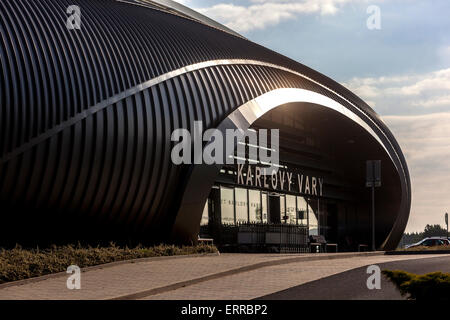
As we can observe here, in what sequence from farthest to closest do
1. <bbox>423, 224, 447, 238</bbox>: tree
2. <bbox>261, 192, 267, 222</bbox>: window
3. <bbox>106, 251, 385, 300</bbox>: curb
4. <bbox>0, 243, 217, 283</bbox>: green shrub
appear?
<bbox>423, 224, 447, 238</bbox>: tree < <bbox>261, 192, 267, 222</bbox>: window < <bbox>0, 243, 217, 283</bbox>: green shrub < <bbox>106, 251, 385, 300</bbox>: curb

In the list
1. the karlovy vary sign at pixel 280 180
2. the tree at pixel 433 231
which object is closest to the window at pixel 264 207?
the karlovy vary sign at pixel 280 180

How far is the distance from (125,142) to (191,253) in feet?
15.0

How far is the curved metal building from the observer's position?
20.9 m

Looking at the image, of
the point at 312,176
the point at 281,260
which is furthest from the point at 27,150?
the point at 312,176

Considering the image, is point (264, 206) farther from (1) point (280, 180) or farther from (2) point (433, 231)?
(2) point (433, 231)

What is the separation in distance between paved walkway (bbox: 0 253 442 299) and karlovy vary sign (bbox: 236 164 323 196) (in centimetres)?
1571

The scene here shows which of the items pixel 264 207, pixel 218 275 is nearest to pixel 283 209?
pixel 264 207

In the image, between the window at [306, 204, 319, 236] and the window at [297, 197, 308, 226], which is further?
the window at [306, 204, 319, 236]

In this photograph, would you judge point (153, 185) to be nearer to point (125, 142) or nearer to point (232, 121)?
point (125, 142)

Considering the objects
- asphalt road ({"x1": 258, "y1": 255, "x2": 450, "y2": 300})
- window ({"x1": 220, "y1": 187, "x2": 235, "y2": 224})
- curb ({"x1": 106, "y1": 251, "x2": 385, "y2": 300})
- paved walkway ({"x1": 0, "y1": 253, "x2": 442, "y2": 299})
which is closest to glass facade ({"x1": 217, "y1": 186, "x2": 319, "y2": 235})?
window ({"x1": 220, "y1": 187, "x2": 235, "y2": 224})

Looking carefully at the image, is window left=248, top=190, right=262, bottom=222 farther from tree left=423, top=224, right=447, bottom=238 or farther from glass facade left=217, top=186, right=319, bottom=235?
tree left=423, top=224, right=447, bottom=238

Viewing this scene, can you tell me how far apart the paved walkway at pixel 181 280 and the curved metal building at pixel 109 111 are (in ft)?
13.6

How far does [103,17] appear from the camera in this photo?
25.9 m

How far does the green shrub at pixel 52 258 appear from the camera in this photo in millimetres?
15359
